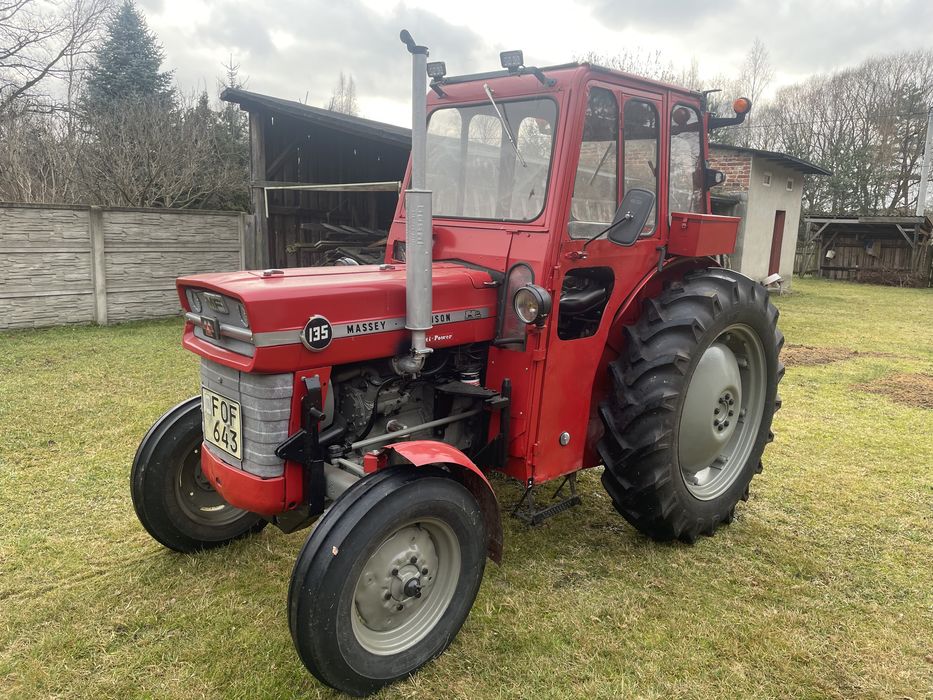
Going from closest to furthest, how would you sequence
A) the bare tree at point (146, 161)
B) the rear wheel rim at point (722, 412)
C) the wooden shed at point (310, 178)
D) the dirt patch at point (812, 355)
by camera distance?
1. the rear wheel rim at point (722, 412)
2. the dirt patch at point (812, 355)
3. the wooden shed at point (310, 178)
4. the bare tree at point (146, 161)

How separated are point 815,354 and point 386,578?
7637 millimetres

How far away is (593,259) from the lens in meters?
3.05

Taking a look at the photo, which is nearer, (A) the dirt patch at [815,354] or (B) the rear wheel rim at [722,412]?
(B) the rear wheel rim at [722,412]

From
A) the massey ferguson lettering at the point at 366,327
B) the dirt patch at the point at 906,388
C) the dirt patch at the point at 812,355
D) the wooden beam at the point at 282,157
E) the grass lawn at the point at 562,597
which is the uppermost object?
the wooden beam at the point at 282,157

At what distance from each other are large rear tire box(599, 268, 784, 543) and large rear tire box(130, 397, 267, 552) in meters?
1.95

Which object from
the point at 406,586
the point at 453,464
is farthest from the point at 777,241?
the point at 406,586

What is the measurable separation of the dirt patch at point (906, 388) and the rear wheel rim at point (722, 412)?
10.9ft

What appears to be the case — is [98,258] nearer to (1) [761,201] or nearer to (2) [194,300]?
(2) [194,300]

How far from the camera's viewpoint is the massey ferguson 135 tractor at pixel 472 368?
244 cm

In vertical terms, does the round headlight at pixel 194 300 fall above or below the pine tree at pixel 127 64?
below

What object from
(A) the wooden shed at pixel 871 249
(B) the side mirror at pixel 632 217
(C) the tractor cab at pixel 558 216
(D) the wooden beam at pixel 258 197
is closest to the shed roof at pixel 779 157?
(A) the wooden shed at pixel 871 249

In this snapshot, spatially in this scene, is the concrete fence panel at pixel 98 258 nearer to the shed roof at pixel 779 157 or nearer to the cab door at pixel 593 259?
the cab door at pixel 593 259

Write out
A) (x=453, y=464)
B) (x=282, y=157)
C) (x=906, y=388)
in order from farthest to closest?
(x=282, y=157)
(x=906, y=388)
(x=453, y=464)

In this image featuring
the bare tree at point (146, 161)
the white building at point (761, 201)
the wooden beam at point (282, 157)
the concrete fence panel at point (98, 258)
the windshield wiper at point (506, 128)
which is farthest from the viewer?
the white building at point (761, 201)
